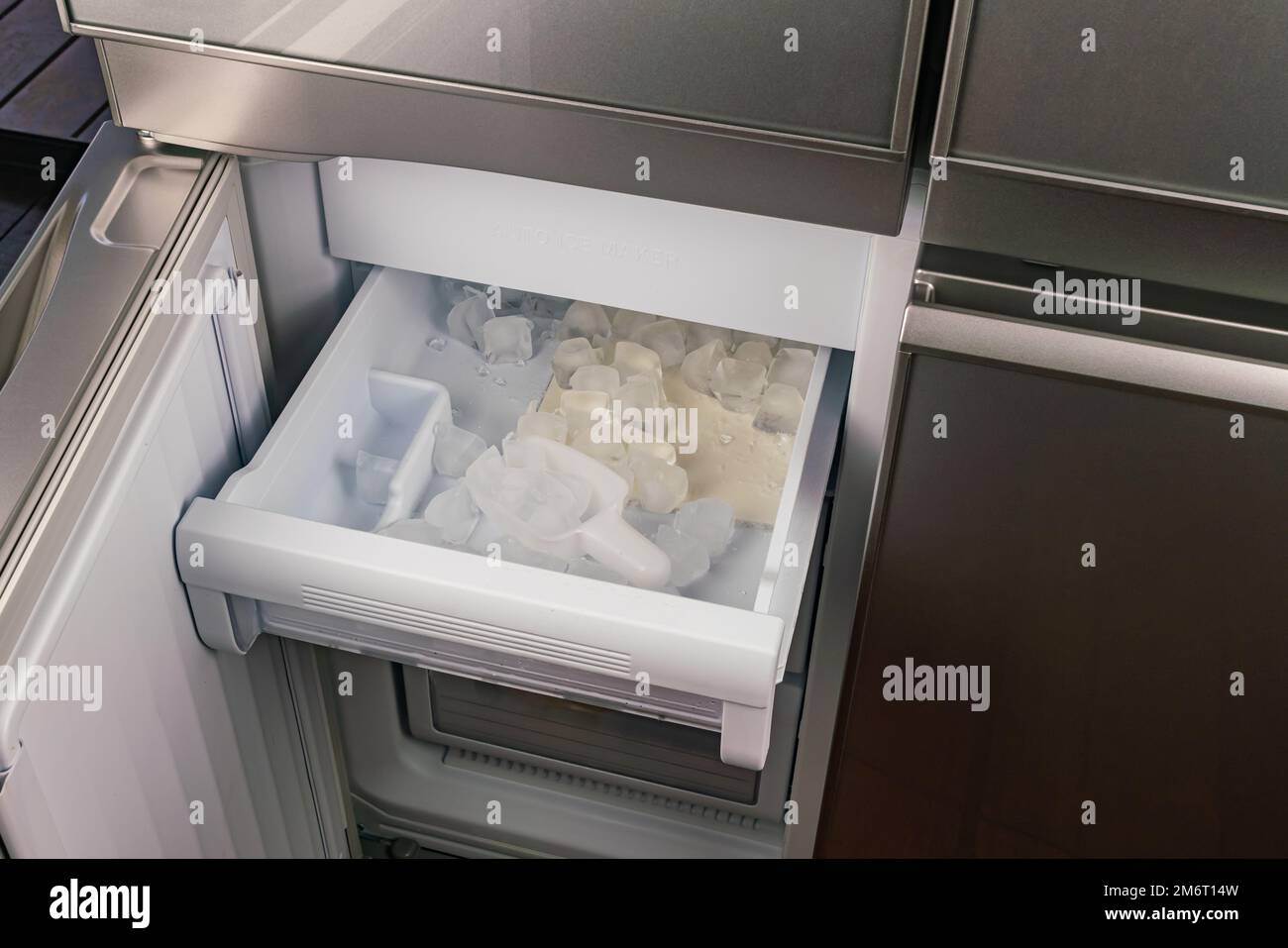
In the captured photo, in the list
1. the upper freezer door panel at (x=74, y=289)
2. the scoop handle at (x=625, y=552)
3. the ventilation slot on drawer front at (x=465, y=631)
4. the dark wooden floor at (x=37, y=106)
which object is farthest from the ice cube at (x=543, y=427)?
the dark wooden floor at (x=37, y=106)

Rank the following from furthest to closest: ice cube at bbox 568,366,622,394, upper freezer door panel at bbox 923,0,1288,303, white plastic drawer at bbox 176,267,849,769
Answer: ice cube at bbox 568,366,622,394, white plastic drawer at bbox 176,267,849,769, upper freezer door panel at bbox 923,0,1288,303

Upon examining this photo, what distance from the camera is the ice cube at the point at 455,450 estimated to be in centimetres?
107

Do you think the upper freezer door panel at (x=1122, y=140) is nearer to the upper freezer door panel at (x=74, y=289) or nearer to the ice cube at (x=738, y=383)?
the ice cube at (x=738, y=383)

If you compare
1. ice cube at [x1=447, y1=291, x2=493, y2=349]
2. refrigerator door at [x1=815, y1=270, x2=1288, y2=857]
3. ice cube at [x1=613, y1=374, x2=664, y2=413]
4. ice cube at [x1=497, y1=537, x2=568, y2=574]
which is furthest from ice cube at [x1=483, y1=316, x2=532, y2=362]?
refrigerator door at [x1=815, y1=270, x2=1288, y2=857]

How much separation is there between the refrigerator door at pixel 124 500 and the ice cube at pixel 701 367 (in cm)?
38

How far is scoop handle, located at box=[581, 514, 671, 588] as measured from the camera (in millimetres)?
974

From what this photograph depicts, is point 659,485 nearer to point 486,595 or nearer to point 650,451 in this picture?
point 650,451

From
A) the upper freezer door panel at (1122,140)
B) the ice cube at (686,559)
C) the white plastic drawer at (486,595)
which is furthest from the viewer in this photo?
the ice cube at (686,559)

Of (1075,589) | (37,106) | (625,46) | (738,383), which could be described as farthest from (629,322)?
(37,106)

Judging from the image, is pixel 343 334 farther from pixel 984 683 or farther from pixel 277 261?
pixel 984 683

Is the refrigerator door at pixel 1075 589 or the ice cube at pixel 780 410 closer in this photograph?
the refrigerator door at pixel 1075 589

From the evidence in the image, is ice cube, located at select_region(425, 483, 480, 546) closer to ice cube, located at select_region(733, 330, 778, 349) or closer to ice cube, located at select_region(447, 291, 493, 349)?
ice cube, located at select_region(447, 291, 493, 349)

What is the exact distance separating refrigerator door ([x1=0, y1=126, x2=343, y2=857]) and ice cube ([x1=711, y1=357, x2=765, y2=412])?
1.34ft
